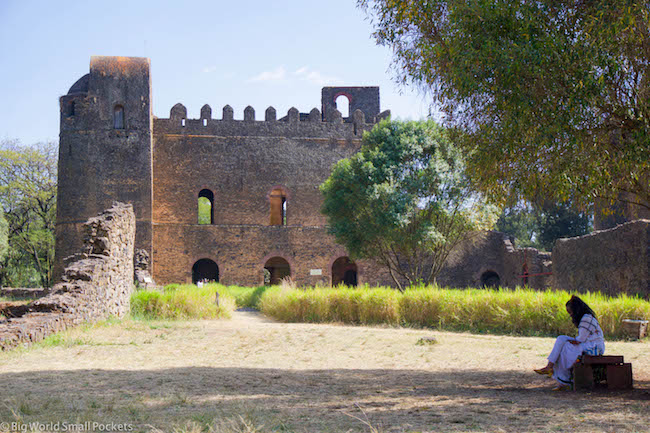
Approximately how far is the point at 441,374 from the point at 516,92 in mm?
3364

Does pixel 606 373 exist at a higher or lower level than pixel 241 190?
lower

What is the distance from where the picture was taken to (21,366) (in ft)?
22.3

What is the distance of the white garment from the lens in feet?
21.4

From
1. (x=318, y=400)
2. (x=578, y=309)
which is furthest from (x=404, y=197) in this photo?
(x=318, y=400)

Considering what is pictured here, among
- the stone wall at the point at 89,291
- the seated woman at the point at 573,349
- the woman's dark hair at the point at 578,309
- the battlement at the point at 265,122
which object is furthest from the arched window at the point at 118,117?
the seated woman at the point at 573,349

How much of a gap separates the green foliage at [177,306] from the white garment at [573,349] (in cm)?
870

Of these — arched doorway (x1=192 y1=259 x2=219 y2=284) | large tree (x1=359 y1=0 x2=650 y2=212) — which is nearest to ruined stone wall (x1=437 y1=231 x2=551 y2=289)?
arched doorway (x1=192 y1=259 x2=219 y2=284)

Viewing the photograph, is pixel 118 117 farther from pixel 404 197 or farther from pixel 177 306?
pixel 177 306

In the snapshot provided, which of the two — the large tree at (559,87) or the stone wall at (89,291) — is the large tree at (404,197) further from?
the large tree at (559,87)

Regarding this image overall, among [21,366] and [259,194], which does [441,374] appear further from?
[259,194]

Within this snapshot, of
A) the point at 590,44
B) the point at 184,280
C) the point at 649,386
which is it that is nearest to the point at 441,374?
the point at 649,386

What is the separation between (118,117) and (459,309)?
19317 mm

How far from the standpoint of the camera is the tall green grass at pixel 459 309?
38.7 ft

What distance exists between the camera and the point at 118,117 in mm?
27219
